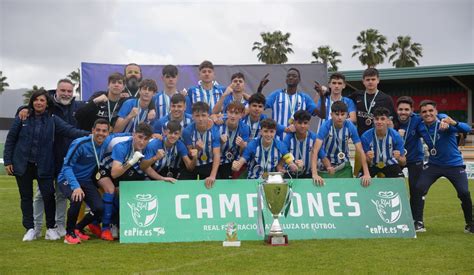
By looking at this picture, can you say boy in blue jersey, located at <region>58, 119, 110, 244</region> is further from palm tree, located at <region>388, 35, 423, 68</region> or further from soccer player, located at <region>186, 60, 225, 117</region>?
palm tree, located at <region>388, 35, 423, 68</region>

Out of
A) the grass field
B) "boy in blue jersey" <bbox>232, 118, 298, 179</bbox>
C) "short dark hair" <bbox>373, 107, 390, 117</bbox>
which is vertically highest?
"short dark hair" <bbox>373, 107, 390, 117</bbox>

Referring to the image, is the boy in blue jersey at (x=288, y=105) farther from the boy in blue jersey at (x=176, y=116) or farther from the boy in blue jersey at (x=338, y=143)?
the boy in blue jersey at (x=176, y=116)

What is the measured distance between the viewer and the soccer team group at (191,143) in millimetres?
7219

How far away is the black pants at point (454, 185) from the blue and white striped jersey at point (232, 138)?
2.53 m

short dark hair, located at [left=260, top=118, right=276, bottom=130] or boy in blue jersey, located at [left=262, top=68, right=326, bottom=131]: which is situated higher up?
boy in blue jersey, located at [left=262, top=68, right=326, bottom=131]

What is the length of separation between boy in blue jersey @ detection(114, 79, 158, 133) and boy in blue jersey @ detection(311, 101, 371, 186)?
2.38m

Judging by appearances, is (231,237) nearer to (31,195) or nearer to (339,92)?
(31,195)

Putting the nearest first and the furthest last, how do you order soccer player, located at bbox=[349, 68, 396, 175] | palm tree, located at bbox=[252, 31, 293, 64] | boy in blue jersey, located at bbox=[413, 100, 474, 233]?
boy in blue jersey, located at bbox=[413, 100, 474, 233], soccer player, located at bbox=[349, 68, 396, 175], palm tree, located at bbox=[252, 31, 293, 64]

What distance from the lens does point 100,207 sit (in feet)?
23.3

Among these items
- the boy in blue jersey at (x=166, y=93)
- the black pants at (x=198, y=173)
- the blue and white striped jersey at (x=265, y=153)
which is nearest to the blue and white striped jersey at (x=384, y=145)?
the blue and white striped jersey at (x=265, y=153)

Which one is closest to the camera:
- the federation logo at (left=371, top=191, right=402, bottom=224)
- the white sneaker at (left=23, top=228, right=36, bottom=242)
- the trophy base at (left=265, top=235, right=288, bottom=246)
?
the trophy base at (left=265, top=235, right=288, bottom=246)

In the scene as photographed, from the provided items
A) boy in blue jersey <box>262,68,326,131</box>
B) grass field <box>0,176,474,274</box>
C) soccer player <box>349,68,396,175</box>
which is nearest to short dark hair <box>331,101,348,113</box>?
soccer player <box>349,68,396,175</box>

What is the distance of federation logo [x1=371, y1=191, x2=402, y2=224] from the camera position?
727cm

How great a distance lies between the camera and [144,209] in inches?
275
